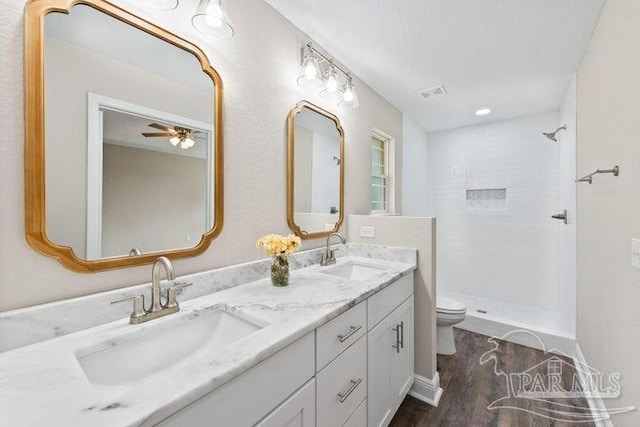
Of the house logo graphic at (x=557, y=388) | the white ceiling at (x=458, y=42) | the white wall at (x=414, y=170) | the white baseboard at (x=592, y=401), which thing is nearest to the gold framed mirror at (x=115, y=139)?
the white ceiling at (x=458, y=42)

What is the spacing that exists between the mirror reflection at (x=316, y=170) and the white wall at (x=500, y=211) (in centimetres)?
219

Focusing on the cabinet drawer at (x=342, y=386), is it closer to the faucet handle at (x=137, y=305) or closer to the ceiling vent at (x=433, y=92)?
the faucet handle at (x=137, y=305)

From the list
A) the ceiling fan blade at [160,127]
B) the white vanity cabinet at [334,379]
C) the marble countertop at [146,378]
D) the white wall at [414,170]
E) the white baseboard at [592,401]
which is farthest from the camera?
the white wall at [414,170]

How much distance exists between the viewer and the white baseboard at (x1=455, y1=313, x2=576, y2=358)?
229cm

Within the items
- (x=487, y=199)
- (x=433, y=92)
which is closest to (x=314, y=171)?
(x=433, y=92)

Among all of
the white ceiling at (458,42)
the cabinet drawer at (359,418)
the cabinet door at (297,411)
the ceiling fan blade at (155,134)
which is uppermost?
the white ceiling at (458,42)

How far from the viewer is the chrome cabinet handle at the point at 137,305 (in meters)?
0.91

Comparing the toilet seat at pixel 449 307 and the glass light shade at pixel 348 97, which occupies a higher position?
the glass light shade at pixel 348 97

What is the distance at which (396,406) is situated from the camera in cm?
159

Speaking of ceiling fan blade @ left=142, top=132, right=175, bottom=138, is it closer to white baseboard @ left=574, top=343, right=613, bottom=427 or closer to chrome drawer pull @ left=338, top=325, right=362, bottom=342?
chrome drawer pull @ left=338, top=325, right=362, bottom=342

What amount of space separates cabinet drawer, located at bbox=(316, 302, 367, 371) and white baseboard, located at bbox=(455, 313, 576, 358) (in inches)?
81.2

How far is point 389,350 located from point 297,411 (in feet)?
2.55

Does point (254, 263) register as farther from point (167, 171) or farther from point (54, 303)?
point (54, 303)

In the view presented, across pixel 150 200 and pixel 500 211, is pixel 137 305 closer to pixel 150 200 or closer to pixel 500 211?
pixel 150 200
